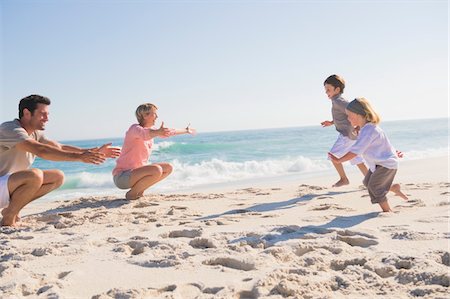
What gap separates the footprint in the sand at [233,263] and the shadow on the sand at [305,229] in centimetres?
45

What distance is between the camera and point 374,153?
155 inches

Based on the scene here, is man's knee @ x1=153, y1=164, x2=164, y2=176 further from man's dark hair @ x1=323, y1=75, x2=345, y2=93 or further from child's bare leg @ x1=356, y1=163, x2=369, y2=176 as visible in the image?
child's bare leg @ x1=356, y1=163, x2=369, y2=176

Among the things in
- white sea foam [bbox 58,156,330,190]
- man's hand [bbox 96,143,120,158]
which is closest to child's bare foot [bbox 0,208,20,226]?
man's hand [bbox 96,143,120,158]

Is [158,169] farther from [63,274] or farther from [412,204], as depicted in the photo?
[412,204]

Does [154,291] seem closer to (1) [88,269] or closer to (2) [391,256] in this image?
(1) [88,269]

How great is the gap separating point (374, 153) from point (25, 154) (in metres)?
3.39

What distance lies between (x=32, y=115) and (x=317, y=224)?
2.83 m

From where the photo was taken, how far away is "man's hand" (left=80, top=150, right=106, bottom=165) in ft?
11.7

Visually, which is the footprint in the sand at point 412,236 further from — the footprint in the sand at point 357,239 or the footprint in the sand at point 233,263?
the footprint in the sand at point 233,263

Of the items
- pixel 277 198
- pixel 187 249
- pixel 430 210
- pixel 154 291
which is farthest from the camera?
pixel 277 198

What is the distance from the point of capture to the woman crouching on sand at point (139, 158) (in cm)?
521

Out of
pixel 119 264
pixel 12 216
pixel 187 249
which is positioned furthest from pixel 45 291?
pixel 12 216

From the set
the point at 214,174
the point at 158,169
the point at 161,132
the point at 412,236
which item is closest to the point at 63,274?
the point at 412,236

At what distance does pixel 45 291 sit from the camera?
86.0 inches
